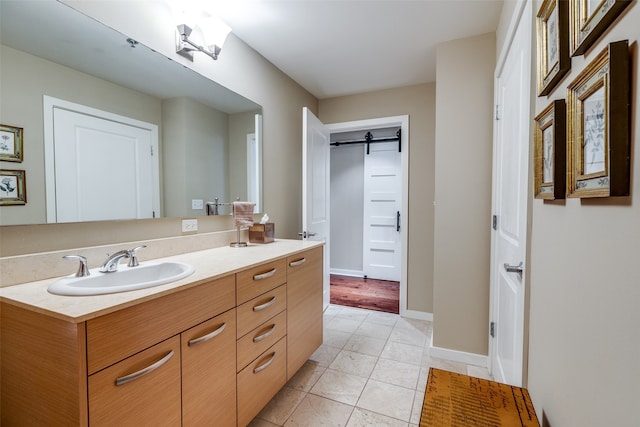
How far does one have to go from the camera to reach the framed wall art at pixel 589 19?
0.53m

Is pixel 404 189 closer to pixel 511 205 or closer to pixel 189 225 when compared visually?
pixel 511 205

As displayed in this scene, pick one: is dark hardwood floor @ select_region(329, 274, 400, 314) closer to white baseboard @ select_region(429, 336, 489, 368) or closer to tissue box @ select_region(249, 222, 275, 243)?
white baseboard @ select_region(429, 336, 489, 368)

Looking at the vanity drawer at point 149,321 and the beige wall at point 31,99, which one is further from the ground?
the beige wall at point 31,99

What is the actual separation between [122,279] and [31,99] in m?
0.78

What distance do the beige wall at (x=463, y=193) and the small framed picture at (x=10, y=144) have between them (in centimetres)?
237

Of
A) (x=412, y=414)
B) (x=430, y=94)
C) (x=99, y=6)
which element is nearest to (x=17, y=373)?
(x=99, y=6)

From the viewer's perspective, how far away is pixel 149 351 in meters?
0.93

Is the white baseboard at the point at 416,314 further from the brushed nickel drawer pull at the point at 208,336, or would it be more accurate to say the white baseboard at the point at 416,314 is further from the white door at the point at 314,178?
the brushed nickel drawer pull at the point at 208,336

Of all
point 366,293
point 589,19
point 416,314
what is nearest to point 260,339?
point 589,19

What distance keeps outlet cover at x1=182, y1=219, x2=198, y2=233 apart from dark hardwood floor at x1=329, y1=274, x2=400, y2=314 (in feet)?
7.29

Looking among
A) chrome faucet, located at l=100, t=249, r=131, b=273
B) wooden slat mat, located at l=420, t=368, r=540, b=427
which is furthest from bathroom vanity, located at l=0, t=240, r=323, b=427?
wooden slat mat, located at l=420, t=368, r=540, b=427

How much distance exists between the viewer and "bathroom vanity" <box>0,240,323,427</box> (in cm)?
78

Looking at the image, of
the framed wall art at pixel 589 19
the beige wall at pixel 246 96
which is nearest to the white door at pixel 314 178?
the beige wall at pixel 246 96

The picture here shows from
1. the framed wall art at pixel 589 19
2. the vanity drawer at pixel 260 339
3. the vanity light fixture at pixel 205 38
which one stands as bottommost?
the vanity drawer at pixel 260 339
